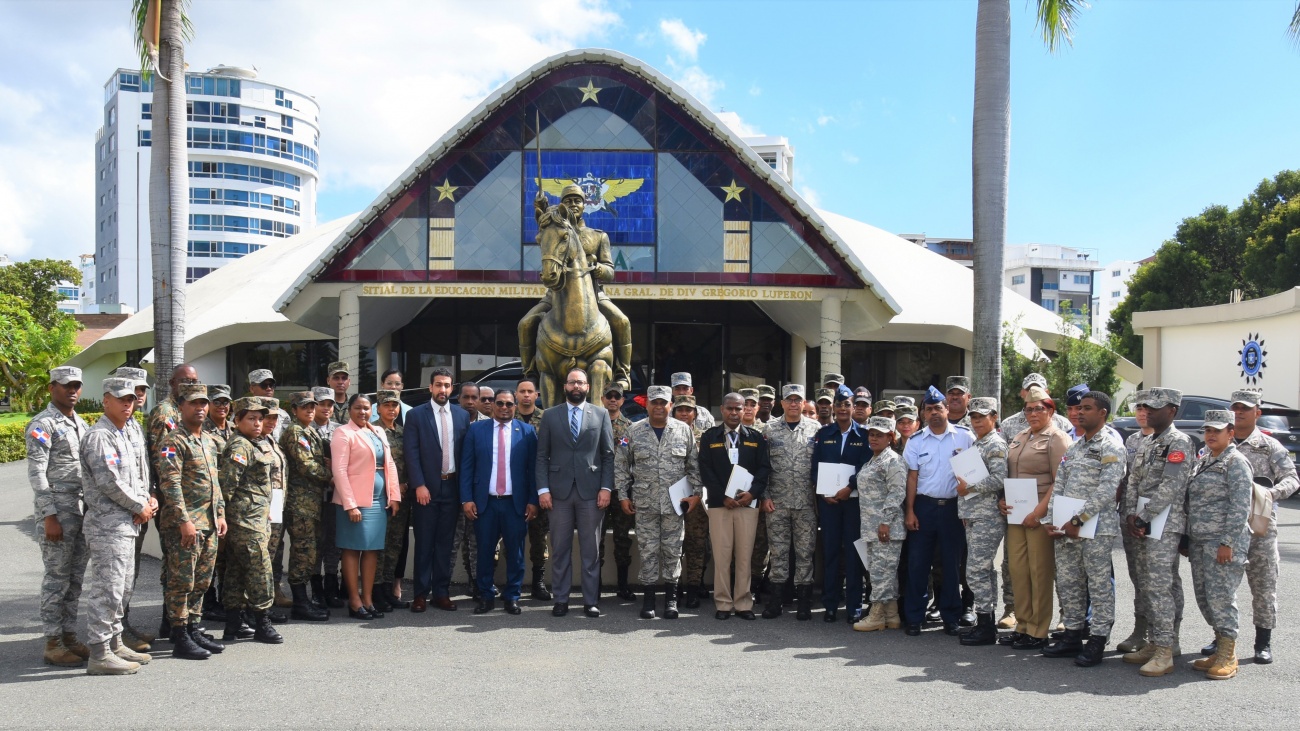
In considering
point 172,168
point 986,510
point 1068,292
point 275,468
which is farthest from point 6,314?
point 1068,292

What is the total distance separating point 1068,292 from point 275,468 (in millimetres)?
92682

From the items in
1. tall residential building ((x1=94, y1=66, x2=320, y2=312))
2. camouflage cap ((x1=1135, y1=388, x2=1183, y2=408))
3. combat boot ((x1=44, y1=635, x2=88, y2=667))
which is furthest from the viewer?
tall residential building ((x1=94, y1=66, x2=320, y2=312))

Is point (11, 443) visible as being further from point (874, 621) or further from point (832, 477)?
point (874, 621)

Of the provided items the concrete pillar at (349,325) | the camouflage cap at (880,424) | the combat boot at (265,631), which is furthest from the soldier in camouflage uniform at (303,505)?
the concrete pillar at (349,325)

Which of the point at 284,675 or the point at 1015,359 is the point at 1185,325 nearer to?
the point at 1015,359

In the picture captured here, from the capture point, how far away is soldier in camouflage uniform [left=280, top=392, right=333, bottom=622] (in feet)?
22.2

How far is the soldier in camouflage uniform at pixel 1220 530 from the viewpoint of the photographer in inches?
220

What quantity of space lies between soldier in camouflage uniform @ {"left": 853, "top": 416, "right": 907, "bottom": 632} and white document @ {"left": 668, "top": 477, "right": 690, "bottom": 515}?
4.59 feet

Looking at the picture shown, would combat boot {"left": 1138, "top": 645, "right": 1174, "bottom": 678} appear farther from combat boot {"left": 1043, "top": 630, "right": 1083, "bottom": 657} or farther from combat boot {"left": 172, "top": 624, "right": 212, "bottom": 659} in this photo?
combat boot {"left": 172, "top": 624, "right": 212, "bottom": 659}

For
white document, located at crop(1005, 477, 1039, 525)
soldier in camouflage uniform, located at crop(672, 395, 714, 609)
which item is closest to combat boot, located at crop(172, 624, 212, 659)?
soldier in camouflage uniform, located at crop(672, 395, 714, 609)

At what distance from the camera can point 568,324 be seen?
8711mm

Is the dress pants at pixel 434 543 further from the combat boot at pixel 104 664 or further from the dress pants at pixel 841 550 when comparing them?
the dress pants at pixel 841 550

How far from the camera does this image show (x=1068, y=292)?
8706 cm

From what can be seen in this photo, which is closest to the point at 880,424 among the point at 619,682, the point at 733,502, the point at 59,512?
the point at 733,502
